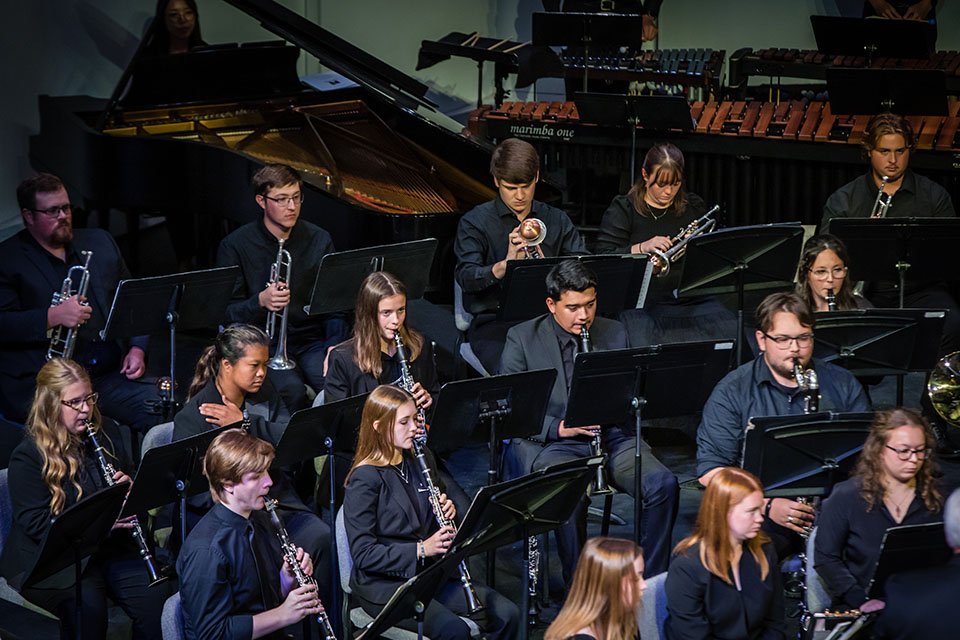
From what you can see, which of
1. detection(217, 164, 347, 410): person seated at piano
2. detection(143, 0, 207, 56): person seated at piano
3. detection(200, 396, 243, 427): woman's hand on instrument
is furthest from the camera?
detection(143, 0, 207, 56): person seated at piano

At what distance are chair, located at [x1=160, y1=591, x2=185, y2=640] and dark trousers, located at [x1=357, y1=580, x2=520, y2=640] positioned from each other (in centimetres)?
69

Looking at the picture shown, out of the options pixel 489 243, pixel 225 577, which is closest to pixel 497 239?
pixel 489 243

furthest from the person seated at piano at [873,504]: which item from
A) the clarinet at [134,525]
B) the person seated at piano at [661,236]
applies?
the clarinet at [134,525]

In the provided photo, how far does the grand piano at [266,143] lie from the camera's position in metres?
7.86

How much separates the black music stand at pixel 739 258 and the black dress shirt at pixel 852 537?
1783mm

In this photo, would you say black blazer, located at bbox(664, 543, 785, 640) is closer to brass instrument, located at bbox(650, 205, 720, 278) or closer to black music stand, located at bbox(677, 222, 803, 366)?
black music stand, located at bbox(677, 222, 803, 366)

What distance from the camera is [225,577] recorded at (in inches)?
166

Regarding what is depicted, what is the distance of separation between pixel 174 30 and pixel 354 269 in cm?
375

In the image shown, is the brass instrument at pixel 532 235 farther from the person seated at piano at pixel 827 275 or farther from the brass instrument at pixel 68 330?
the brass instrument at pixel 68 330

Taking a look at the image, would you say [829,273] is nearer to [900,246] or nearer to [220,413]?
[900,246]

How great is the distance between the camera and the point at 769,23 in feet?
45.1

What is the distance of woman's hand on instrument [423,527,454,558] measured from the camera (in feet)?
14.8

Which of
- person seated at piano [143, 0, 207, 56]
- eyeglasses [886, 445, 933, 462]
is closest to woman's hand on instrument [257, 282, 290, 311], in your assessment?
eyeglasses [886, 445, 933, 462]

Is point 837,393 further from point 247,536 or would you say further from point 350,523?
point 247,536
